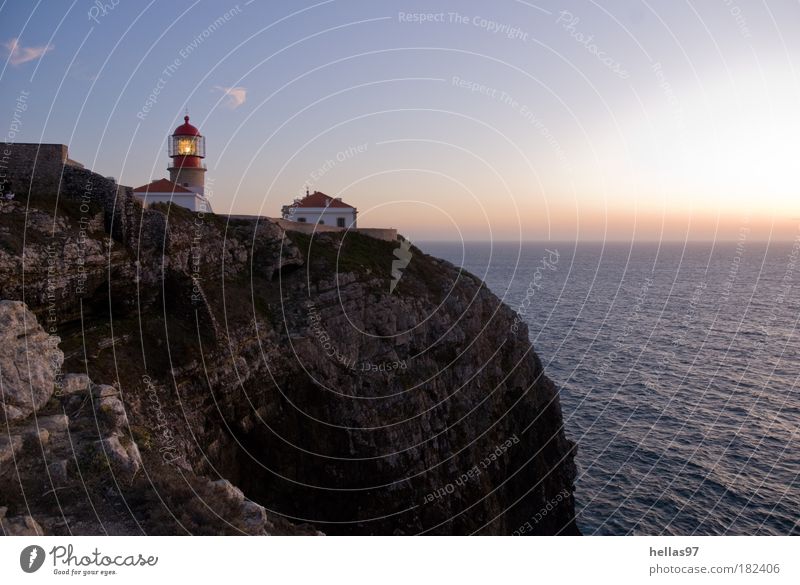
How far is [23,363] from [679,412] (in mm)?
53368

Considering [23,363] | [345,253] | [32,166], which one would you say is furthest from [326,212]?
[23,363]

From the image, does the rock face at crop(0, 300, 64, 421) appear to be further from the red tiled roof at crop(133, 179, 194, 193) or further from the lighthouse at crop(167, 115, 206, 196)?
the lighthouse at crop(167, 115, 206, 196)

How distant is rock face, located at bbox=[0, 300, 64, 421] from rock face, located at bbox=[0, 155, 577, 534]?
15cm

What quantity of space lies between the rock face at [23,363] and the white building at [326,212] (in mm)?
36446

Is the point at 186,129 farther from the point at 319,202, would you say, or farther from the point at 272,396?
the point at 272,396

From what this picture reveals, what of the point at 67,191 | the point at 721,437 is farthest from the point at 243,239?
the point at 721,437

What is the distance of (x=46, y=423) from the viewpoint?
13.6 metres

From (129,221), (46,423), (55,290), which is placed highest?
(129,221)

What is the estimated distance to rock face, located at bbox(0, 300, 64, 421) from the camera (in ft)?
45.2

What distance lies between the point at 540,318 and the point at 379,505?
68.3 metres

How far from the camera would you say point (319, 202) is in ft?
172

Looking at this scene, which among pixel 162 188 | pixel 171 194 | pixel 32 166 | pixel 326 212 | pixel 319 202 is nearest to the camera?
pixel 32 166
